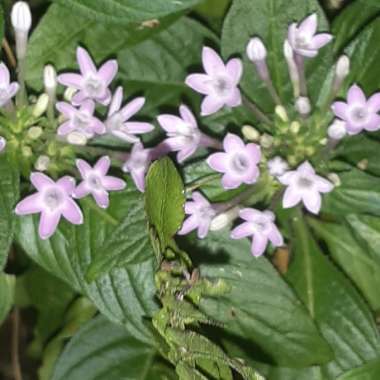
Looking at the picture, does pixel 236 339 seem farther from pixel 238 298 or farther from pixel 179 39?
pixel 179 39

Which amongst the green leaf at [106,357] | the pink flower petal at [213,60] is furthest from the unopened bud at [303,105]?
the green leaf at [106,357]

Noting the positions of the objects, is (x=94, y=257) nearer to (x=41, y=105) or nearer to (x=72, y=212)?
(x=72, y=212)

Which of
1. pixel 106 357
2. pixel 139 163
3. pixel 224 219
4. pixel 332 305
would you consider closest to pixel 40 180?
pixel 139 163

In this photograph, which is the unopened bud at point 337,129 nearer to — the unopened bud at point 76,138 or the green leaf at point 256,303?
the green leaf at point 256,303

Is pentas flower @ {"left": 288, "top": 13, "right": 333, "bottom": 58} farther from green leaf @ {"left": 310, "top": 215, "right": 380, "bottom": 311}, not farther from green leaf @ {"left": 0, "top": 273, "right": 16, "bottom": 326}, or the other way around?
green leaf @ {"left": 0, "top": 273, "right": 16, "bottom": 326}

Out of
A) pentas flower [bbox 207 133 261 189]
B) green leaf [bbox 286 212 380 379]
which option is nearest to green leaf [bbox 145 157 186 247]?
pentas flower [bbox 207 133 261 189]
